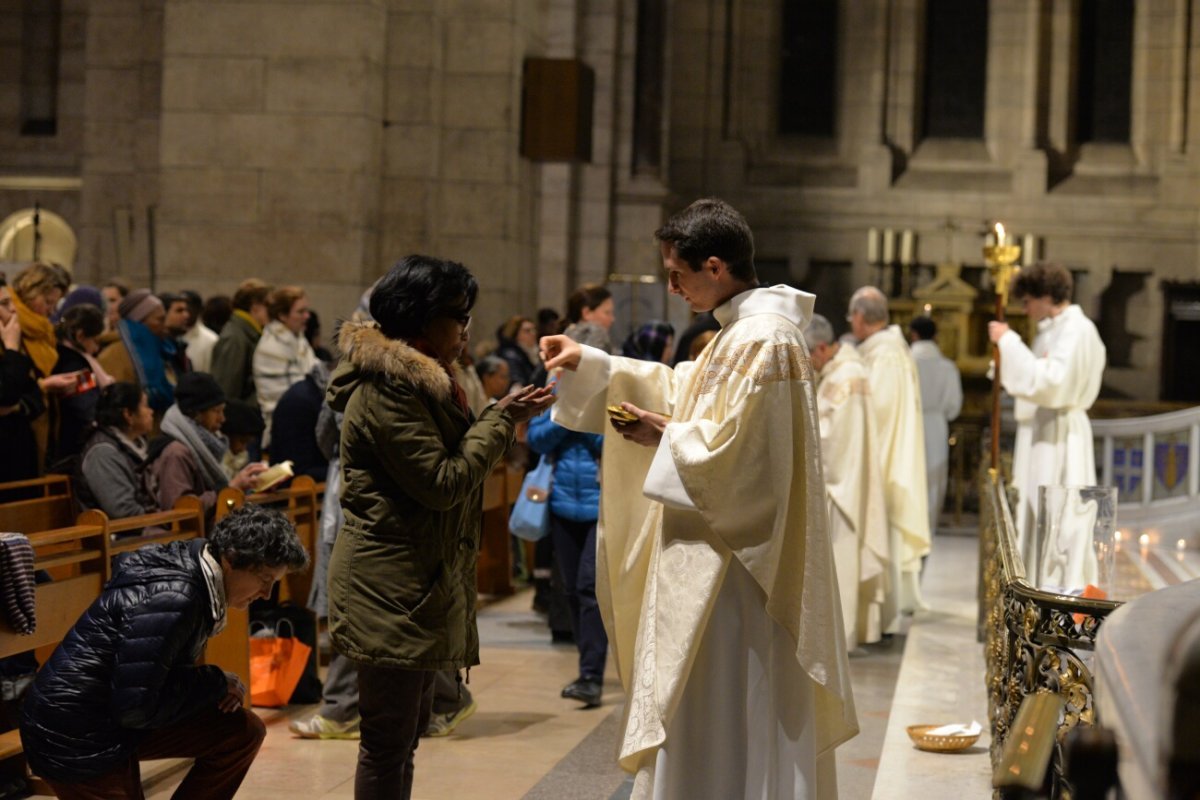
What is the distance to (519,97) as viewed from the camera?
12.3m

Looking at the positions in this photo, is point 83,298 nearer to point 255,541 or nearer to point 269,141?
point 269,141

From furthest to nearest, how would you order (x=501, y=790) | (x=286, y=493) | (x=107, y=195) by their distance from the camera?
(x=107, y=195)
(x=286, y=493)
(x=501, y=790)

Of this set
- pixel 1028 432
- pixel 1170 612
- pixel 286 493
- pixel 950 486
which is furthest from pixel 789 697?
pixel 950 486

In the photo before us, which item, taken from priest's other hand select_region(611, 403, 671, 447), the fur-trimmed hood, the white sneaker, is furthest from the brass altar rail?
the white sneaker

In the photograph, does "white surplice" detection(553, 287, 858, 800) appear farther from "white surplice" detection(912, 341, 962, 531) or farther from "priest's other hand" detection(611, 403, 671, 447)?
"white surplice" detection(912, 341, 962, 531)

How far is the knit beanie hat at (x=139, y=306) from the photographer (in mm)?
8383

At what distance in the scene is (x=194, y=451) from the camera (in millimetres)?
6711

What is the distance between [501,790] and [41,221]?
15259 millimetres

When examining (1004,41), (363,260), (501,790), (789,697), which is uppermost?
(1004,41)

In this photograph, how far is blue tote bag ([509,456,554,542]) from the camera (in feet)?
24.3

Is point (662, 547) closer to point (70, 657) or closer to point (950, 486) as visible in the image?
point (70, 657)

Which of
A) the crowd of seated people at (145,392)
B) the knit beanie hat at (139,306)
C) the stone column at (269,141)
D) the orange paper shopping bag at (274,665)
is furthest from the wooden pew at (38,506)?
the stone column at (269,141)

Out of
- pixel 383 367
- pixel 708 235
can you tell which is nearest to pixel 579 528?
pixel 383 367

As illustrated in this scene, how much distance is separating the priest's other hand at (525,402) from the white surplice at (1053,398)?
14.7 ft
